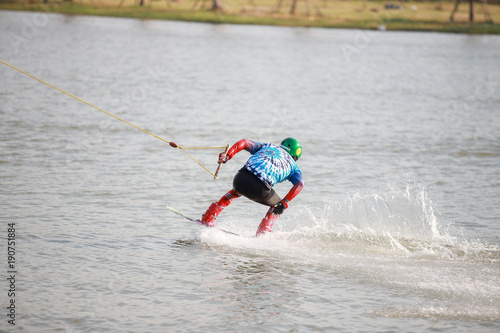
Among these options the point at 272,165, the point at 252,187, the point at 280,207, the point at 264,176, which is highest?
the point at 272,165

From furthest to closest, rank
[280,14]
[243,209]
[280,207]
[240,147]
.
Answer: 1. [280,14]
2. [243,209]
3. [240,147]
4. [280,207]

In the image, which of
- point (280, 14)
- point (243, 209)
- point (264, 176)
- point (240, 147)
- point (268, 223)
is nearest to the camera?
point (264, 176)

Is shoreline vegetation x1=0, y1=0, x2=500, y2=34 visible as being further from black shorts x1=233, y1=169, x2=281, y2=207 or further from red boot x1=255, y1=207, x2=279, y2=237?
black shorts x1=233, y1=169, x2=281, y2=207

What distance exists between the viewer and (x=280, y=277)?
909cm

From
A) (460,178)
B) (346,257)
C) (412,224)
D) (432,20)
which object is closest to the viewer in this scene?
(346,257)

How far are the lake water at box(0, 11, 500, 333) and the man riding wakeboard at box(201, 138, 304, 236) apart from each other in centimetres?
43

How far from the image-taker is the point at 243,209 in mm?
12773

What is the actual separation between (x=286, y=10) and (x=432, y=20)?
14847 mm

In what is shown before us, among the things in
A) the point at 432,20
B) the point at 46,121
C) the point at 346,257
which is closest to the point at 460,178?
the point at 346,257

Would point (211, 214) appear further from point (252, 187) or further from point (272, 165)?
point (272, 165)

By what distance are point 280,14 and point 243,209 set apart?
182 feet

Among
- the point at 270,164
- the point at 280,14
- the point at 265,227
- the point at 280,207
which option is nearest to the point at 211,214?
the point at 265,227

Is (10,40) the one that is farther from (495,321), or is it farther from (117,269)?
(495,321)

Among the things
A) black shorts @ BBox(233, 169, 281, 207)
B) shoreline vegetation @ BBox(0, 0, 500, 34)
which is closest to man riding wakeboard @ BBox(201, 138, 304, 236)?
black shorts @ BBox(233, 169, 281, 207)
